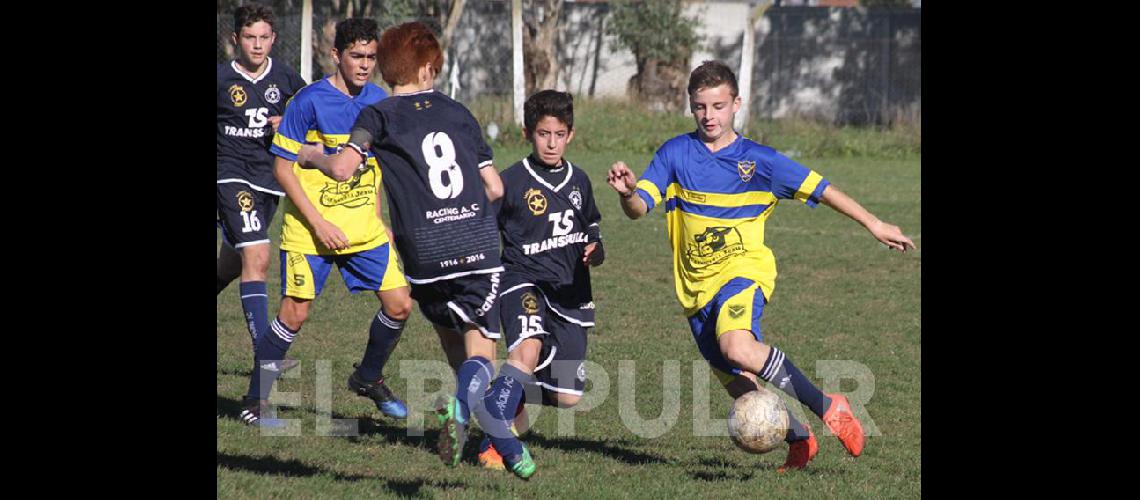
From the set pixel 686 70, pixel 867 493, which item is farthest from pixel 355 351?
pixel 686 70

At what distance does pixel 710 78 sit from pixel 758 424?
166cm

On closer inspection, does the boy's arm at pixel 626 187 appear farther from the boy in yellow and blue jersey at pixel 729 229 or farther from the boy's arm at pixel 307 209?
the boy's arm at pixel 307 209

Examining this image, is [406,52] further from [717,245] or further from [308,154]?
[717,245]

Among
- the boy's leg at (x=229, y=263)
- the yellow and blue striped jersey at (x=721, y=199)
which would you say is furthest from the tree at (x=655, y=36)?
the yellow and blue striped jersey at (x=721, y=199)

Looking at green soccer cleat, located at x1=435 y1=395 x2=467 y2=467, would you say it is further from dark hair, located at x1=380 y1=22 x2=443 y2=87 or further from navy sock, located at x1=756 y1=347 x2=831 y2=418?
navy sock, located at x1=756 y1=347 x2=831 y2=418

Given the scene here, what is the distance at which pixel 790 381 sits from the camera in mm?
6504

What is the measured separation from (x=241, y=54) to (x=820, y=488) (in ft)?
15.1

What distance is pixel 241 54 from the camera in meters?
8.58

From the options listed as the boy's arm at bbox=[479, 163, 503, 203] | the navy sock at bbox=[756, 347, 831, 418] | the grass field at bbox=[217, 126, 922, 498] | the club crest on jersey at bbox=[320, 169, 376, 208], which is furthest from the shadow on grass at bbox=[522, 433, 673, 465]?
the club crest on jersey at bbox=[320, 169, 376, 208]

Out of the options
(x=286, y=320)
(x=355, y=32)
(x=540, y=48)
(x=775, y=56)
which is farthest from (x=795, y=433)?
(x=775, y=56)

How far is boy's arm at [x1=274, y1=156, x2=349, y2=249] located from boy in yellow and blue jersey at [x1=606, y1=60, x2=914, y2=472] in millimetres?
1574
